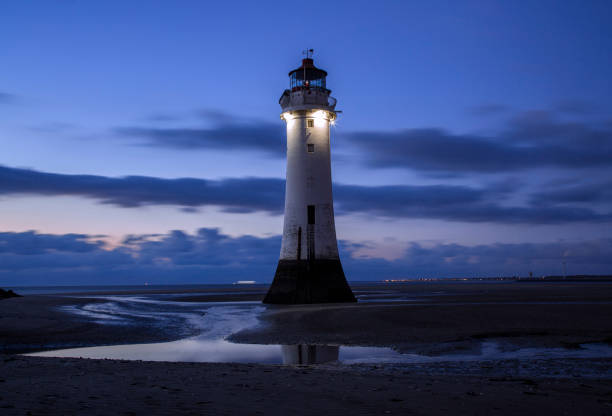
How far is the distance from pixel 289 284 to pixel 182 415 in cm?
2387

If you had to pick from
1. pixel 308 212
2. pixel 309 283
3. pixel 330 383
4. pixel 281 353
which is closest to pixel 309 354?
pixel 281 353

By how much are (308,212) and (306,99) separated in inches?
278

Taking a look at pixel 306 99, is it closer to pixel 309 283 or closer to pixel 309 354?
pixel 309 283

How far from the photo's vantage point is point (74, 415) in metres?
5.42

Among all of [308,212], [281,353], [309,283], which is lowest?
[281,353]

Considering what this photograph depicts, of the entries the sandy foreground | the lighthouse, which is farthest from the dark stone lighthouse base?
the sandy foreground

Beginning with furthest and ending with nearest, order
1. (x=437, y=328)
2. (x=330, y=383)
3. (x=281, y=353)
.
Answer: (x=437, y=328)
(x=281, y=353)
(x=330, y=383)

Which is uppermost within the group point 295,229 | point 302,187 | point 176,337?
point 302,187

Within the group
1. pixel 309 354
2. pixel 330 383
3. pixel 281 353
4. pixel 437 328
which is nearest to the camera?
pixel 330 383

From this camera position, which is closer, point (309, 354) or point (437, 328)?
point (309, 354)

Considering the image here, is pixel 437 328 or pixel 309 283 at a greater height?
pixel 309 283

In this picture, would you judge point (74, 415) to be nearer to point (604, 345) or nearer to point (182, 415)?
point (182, 415)

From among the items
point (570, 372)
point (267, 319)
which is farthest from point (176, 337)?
point (570, 372)

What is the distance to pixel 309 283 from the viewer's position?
2898cm
